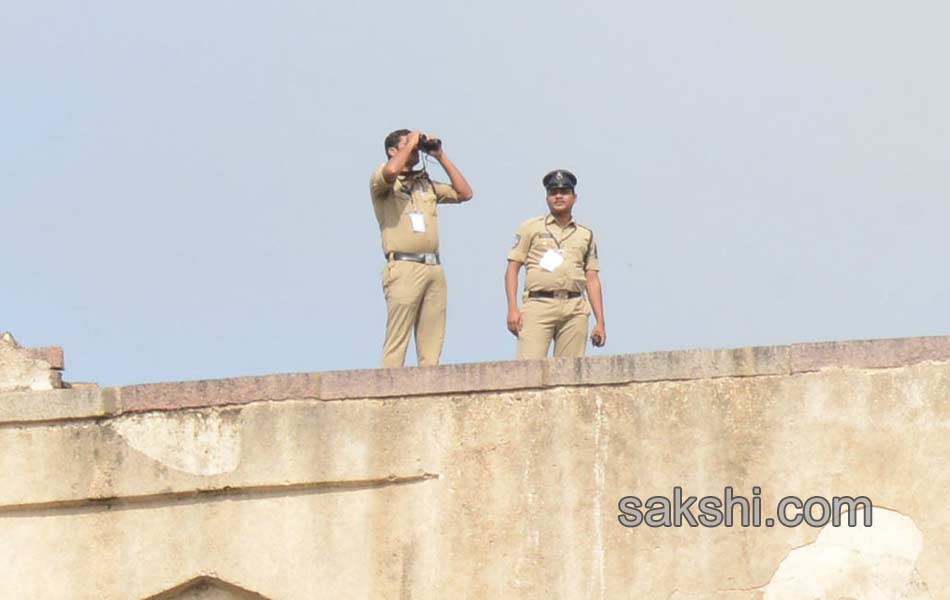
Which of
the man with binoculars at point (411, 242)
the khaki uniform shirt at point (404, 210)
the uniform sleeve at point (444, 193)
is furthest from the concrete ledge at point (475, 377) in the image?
the uniform sleeve at point (444, 193)

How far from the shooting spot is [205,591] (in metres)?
15.5

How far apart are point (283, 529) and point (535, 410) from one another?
148cm

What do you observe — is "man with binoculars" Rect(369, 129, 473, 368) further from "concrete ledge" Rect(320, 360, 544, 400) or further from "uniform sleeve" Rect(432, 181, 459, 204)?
"concrete ledge" Rect(320, 360, 544, 400)

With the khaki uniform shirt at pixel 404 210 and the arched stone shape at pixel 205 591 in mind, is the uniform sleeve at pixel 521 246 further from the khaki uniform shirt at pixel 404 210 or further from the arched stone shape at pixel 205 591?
the arched stone shape at pixel 205 591

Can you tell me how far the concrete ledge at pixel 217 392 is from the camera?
15.4m

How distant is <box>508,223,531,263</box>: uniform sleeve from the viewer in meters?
16.6

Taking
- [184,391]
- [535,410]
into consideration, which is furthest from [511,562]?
[184,391]

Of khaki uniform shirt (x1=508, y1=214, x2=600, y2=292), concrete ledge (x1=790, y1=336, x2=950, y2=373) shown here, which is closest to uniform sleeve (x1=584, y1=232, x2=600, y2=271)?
khaki uniform shirt (x1=508, y1=214, x2=600, y2=292)

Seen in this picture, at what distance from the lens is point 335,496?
1533 cm

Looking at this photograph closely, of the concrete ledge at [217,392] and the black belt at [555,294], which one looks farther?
the black belt at [555,294]

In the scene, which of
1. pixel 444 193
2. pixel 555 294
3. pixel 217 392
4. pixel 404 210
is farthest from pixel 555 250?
pixel 217 392

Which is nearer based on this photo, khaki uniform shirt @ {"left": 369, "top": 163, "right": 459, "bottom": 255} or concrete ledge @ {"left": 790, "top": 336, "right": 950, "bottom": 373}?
concrete ledge @ {"left": 790, "top": 336, "right": 950, "bottom": 373}

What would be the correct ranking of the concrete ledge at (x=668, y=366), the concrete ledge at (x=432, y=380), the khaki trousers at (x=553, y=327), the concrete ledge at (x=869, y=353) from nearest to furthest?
the concrete ledge at (x=869, y=353), the concrete ledge at (x=668, y=366), the concrete ledge at (x=432, y=380), the khaki trousers at (x=553, y=327)

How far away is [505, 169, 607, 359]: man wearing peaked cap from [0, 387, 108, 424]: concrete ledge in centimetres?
236
